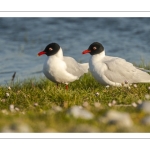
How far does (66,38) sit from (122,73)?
28.9ft

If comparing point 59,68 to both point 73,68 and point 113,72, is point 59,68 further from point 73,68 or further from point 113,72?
point 113,72

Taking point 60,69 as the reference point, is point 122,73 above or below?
below

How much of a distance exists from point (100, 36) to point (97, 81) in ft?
29.4

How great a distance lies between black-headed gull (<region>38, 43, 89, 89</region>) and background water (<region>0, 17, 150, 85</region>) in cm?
349

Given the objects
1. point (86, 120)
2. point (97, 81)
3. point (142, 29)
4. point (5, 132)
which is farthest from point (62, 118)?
point (142, 29)

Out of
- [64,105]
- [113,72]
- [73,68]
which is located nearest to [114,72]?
[113,72]

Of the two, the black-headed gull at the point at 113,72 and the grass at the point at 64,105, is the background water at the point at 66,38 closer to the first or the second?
the grass at the point at 64,105

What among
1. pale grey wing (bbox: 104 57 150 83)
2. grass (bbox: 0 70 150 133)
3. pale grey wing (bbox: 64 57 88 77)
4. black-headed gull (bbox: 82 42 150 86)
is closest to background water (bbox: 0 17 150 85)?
pale grey wing (bbox: 64 57 88 77)

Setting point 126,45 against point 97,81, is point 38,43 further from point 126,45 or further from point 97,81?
point 97,81

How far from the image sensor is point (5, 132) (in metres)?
6.05

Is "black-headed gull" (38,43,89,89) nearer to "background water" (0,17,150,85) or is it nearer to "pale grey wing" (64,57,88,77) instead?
"pale grey wing" (64,57,88,77)

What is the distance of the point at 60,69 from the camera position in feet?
34.9

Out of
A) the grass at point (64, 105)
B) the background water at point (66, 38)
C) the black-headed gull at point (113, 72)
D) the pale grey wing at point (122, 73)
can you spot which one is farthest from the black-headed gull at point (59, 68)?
the background water at point (66, 38)

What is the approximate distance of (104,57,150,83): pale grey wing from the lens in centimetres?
1041
